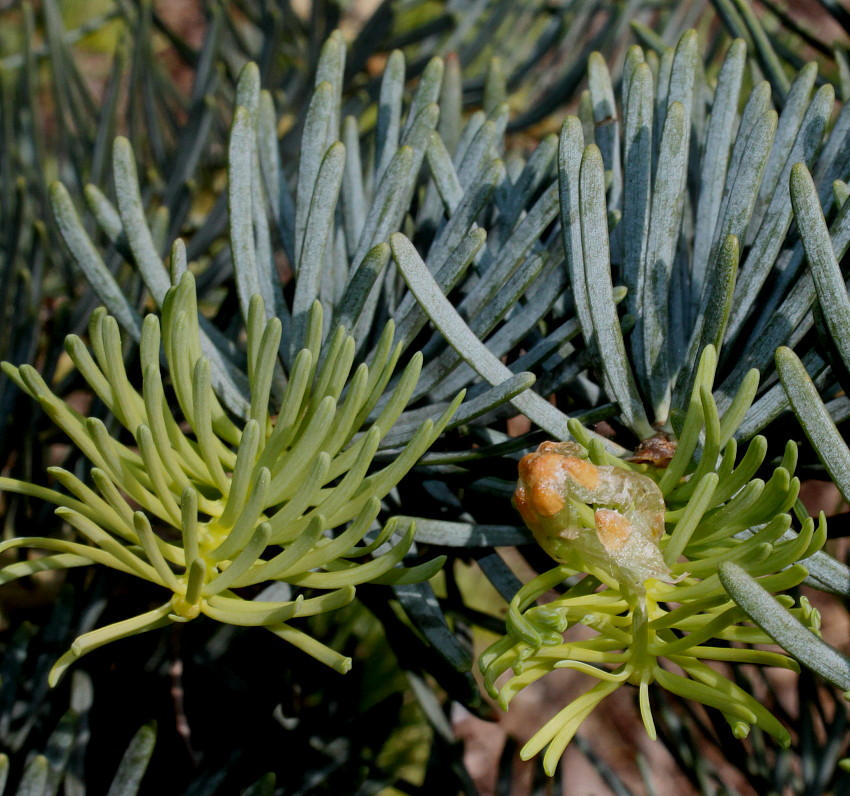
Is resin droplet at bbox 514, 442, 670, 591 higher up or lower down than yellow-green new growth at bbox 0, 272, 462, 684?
lower down

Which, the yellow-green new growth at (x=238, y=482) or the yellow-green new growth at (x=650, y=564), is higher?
the yellow-green new growth at (x=238, y=482)

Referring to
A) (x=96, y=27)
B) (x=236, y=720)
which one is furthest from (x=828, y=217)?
(x=96, y=27)

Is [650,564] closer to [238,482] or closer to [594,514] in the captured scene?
[594,514]

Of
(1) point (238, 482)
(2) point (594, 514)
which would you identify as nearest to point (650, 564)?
(2) point (594, 514)

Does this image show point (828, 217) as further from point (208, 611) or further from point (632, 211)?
point (208, 611)
